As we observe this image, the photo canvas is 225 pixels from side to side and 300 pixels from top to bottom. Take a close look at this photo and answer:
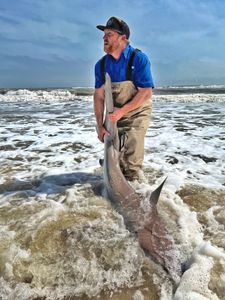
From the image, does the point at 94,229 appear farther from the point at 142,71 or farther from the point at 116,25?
the point at 116,25

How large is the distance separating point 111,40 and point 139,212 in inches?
86.8

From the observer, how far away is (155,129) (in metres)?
9.18

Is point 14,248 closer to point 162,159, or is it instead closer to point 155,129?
point 162,159

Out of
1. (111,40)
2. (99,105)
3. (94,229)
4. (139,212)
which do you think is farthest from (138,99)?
(94,229)

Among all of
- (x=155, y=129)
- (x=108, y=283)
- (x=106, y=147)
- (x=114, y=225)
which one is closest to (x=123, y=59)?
(x=106, y=147)

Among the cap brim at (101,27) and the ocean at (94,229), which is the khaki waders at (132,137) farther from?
the cap brim at (101,27)

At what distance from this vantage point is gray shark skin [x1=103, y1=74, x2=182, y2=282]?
113 inches

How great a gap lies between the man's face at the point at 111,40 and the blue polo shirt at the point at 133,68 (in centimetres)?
14

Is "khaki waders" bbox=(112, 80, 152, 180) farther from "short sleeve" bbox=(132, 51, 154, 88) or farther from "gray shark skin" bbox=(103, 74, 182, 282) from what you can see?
"gray shark skin" bbox=(103, 74, 182, 282)

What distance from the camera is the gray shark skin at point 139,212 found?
288 centimetres

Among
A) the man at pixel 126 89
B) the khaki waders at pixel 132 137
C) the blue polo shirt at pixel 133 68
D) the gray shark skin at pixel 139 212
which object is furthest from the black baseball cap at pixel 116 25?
the khaki waders at pixel 132 137

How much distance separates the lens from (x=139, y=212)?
3.41 metres

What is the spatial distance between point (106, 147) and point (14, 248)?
5.17ft

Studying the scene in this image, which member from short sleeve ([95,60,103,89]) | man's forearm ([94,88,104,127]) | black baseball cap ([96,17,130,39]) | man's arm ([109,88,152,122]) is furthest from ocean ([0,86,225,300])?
black baseball cap ([96,17,130,39])
